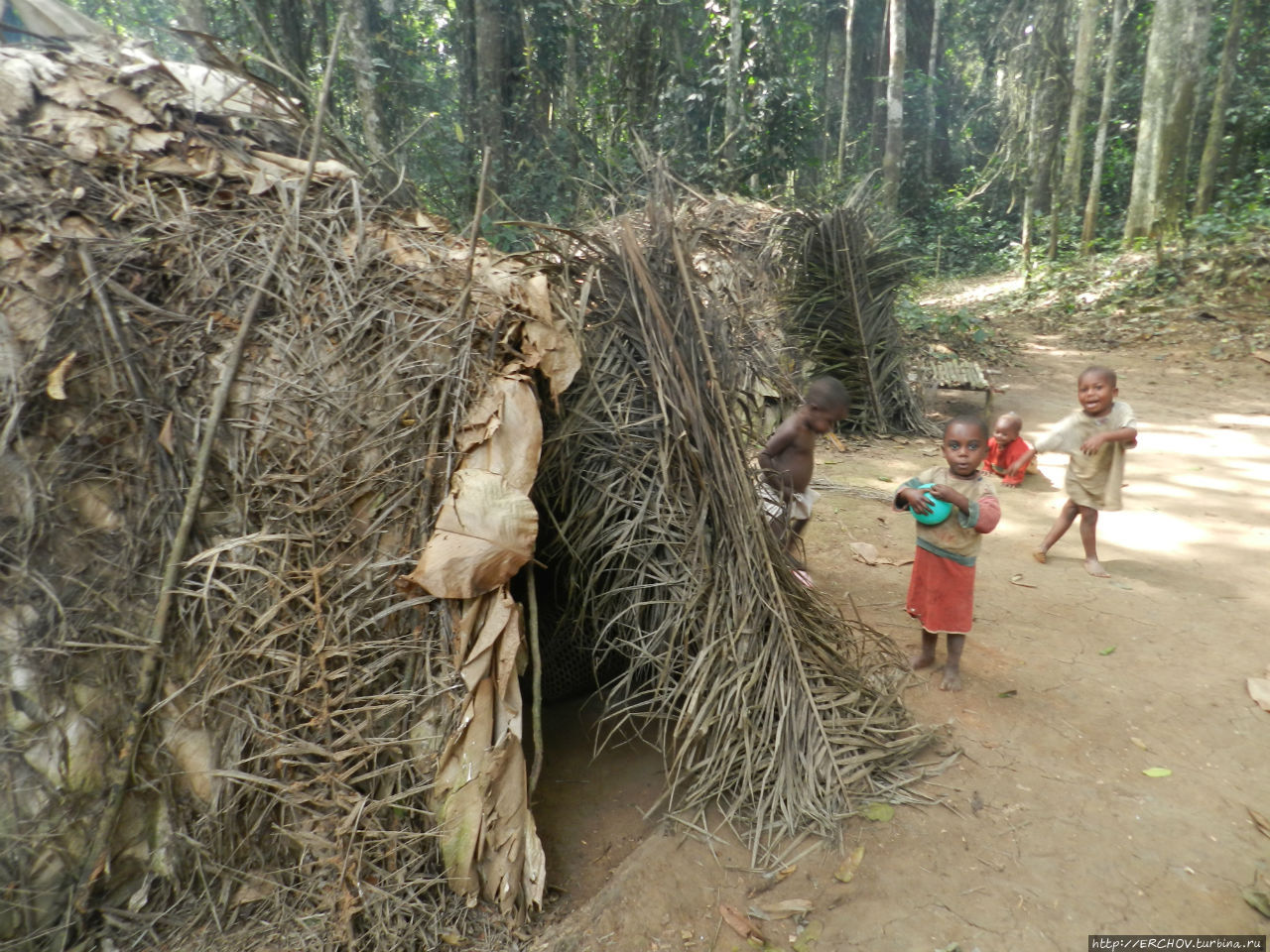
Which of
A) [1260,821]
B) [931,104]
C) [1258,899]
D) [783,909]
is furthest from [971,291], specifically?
[783,909]

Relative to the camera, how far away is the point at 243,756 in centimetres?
203

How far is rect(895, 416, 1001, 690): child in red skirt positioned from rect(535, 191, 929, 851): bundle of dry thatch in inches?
25.4

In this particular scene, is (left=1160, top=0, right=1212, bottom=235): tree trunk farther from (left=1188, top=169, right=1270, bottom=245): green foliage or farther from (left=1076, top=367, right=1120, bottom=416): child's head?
(left=1076, top=367, right=1120, bottom=416): child's head

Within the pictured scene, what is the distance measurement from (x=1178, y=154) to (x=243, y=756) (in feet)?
46.3

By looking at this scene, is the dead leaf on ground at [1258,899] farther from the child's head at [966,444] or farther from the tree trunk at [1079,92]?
the tree trunk at [1079,92]

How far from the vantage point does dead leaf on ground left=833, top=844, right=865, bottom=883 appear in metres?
2.28

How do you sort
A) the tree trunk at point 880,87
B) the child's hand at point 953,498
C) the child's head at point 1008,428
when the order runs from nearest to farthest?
1. the child's hand at point 953,498
2. the child's head at point 1008,428
3. the tree trunk at point 880,87

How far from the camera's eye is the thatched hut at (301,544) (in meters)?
2.00

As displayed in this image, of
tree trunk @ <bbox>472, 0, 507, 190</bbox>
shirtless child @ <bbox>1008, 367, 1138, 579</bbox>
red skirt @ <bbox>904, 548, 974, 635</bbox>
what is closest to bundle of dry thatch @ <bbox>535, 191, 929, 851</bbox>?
red skirt @ <bbox>904, 548, 974, 635</bbox>

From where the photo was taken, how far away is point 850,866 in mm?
2314

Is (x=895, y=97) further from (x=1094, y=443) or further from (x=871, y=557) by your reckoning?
(x=871, y=557)

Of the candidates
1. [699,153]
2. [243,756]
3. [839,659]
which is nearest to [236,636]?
[243,756]

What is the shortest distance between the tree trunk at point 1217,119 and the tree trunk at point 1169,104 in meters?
1.35

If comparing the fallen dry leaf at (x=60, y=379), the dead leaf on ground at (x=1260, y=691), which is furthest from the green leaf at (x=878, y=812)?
the fallen dry leaf at (x=60, y=379)
